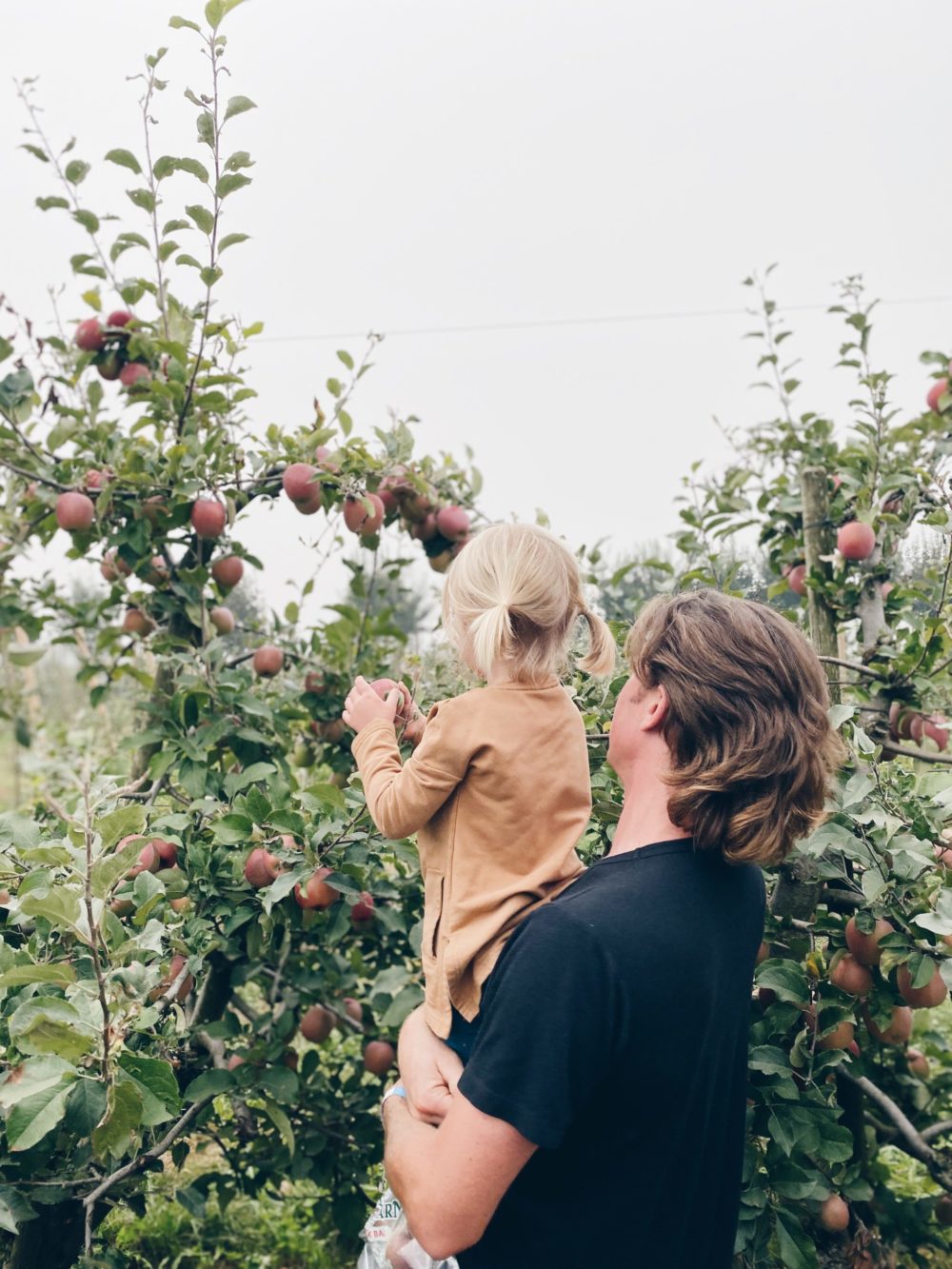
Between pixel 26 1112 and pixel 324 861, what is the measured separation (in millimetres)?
657

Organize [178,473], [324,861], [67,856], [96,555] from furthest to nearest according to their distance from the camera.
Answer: [96,555] → [178,473] → [324,861] → [67,856]

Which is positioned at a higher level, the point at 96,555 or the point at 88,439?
the point at 88,439

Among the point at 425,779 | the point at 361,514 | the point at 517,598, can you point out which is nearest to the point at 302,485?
the point at 361,514

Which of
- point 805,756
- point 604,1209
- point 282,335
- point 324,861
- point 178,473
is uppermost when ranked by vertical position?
point 282,335

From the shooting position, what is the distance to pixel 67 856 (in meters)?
1.11

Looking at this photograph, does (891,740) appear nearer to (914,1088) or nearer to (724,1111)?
(914,1088)

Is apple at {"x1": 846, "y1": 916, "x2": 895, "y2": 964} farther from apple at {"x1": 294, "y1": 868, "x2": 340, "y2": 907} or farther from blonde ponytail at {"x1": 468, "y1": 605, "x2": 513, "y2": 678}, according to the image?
apple at {"x1": 294, "y1": 868, "x2": 340, "y2": 907}

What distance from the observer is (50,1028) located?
962 mm

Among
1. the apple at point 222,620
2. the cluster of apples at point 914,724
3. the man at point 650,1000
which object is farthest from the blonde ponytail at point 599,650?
the apple at point 222,620

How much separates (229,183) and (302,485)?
1.98 ft

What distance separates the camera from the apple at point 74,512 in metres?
1.99

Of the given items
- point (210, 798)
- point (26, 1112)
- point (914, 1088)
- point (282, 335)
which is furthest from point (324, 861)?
point (282, 335)

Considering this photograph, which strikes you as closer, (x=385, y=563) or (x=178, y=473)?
(x=178, y=473)

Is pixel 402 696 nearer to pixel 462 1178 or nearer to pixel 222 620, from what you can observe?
pixel 462 1178
